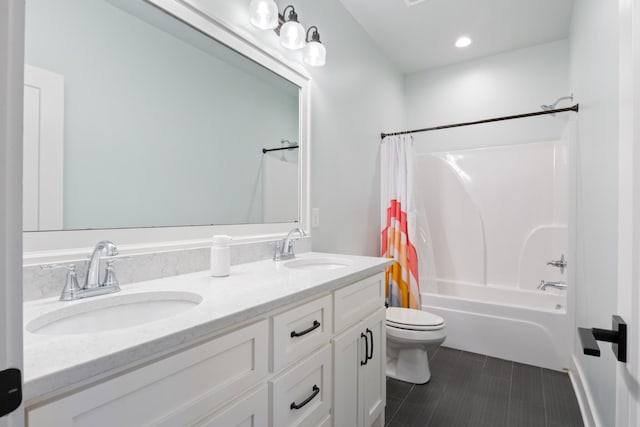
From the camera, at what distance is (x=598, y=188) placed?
1.50m

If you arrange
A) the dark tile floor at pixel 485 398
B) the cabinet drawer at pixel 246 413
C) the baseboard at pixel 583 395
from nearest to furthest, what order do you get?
the cabinet drawer at pixel 246 413 → the baseboard at pixel 583 395 → the dark tile floor at pixel 485 398

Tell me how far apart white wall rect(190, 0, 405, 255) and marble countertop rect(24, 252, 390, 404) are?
2.85 ft

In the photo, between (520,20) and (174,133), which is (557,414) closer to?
(174,133)

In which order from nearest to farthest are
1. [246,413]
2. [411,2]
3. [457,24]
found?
1. [246,413]
2. [411,2]
3. [457,24]

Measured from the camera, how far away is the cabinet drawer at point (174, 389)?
517 millimetres

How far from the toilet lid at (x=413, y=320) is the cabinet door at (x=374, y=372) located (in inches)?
17.9

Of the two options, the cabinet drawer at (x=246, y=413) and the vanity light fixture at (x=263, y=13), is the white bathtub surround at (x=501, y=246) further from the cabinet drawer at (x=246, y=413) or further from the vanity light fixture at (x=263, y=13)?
the vanity light fixture at (x=263, y=13)

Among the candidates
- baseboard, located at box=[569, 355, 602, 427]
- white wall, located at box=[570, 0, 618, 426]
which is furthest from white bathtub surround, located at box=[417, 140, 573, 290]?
baseboard, located at box=[569, 355, 602, 427]

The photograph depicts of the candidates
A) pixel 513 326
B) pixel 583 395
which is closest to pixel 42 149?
pixel 583 395

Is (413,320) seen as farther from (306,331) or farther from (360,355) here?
(306,331)

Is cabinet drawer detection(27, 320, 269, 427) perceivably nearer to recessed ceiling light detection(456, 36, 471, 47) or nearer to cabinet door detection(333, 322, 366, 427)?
cabinet door detection(333, 322, 366, 427)

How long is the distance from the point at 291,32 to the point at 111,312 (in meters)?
1.51

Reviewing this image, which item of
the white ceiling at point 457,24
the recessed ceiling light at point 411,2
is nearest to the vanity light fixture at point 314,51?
the white ceiling at point 457,24

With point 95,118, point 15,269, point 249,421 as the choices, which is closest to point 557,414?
point 249,421
